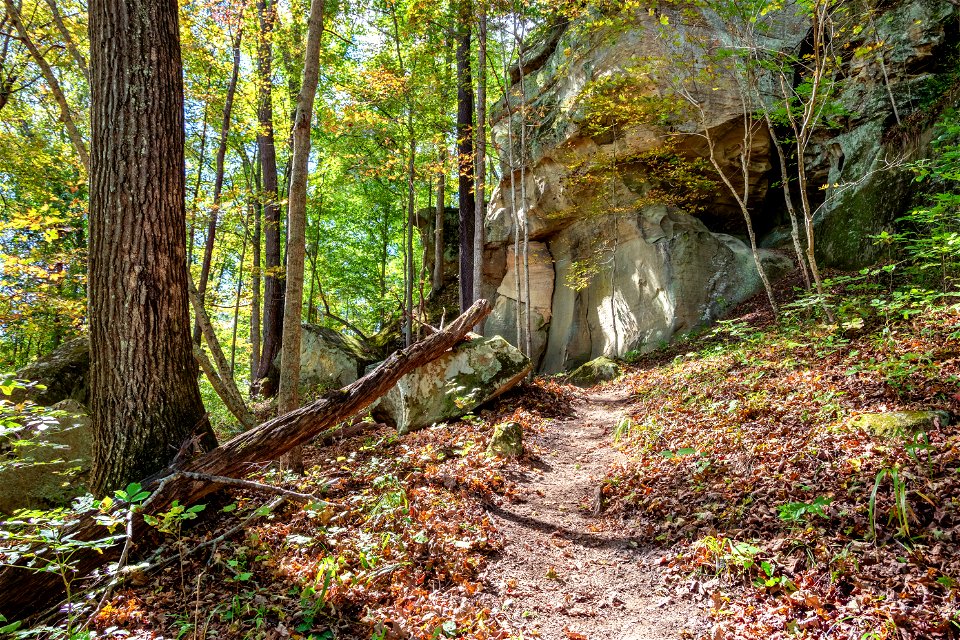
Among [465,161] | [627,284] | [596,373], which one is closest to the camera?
[465,161]

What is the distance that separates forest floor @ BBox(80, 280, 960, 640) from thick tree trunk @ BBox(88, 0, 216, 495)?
3.13 ft

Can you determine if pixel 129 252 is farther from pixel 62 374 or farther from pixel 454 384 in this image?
pixel 62 374

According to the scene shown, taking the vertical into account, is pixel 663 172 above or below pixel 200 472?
above

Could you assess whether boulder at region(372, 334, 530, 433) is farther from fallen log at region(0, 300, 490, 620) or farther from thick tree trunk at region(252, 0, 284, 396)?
thick tree trunk at region(252, 0, 284, 396)

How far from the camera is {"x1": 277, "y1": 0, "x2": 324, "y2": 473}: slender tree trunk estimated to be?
5.25 metres

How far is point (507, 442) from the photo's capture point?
20.8ft

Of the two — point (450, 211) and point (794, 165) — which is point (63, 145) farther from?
point (794, 165)

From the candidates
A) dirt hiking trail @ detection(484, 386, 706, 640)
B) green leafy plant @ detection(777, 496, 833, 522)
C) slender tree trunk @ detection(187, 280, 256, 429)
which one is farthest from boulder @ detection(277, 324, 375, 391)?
green leafy plant @ detection(777, 496, 833, 522)

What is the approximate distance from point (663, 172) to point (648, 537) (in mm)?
12927

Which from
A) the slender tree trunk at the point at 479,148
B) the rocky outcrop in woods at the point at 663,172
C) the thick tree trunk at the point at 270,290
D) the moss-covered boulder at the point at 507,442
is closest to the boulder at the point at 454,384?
the moss-covered boulder at the point at 507,442

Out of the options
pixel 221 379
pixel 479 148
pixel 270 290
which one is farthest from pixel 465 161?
pixel 221 379

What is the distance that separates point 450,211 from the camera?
19.5m

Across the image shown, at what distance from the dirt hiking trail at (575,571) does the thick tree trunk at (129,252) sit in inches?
129

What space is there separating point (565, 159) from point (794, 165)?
6715 mm
